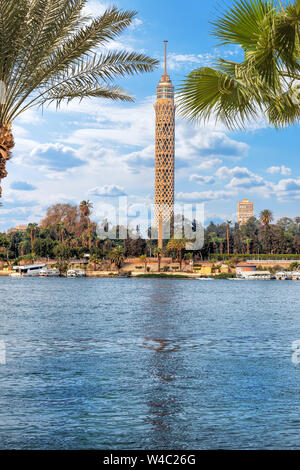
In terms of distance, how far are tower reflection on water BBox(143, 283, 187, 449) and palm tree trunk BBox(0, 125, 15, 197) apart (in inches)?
250

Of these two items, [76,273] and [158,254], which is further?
[76,273]

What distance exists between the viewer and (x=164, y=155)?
567 ft

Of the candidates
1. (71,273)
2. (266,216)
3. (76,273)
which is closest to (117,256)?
(76,273)

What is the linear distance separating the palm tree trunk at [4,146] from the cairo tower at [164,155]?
15550cm

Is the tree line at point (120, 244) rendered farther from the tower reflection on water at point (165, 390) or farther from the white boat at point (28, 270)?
the tower reflection on water at point (165, 390)

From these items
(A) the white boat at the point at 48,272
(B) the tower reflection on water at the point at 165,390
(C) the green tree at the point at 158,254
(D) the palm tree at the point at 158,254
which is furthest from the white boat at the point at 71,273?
(B) the tower reflection on water at the point at 165,390

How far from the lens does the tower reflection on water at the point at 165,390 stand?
1073 cm

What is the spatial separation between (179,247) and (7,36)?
4241 inches

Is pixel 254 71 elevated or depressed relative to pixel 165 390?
elevated

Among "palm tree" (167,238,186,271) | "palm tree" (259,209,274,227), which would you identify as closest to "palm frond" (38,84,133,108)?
"palm tree" (167,238,186,271)

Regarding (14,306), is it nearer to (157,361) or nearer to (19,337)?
(19,337)

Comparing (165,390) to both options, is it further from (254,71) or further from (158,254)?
(158,254)

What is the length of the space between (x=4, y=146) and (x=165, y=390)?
7.55 metres

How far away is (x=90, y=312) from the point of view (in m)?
48.0
